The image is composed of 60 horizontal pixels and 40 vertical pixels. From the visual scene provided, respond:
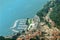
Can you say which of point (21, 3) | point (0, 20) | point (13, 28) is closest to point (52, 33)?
point (13, 28)

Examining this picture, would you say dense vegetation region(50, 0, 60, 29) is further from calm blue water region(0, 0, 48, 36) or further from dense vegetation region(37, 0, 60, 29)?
calm blue water region(0, 0, 48, 36)

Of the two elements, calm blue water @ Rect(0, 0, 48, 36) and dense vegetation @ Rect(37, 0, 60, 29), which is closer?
dense vegetation @ Rect(37, 0, 60, 29)

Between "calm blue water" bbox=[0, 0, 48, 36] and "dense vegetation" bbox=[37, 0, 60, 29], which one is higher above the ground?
"calm blue water" bbox=[0, 0, 48, 36]

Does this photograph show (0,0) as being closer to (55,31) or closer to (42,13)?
(42,13)

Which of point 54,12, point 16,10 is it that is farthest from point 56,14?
point 16,10

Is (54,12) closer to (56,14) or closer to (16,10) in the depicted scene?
(56,14)

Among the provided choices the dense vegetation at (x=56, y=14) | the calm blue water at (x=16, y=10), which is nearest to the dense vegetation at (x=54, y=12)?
the dense vegetation at (x=56, y=14)

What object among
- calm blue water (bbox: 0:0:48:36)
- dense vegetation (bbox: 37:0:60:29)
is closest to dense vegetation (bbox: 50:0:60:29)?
dense vegetation (bbox: 37:0:60:29)

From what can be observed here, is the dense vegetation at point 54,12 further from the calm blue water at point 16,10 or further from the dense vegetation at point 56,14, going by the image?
the calm blue water at point 16,10
